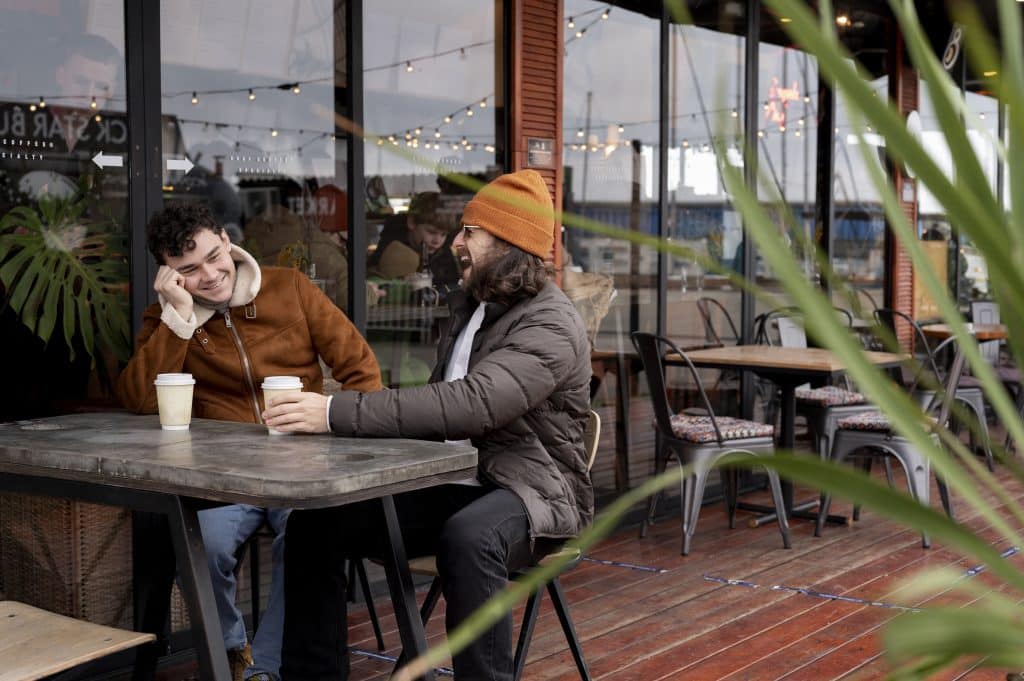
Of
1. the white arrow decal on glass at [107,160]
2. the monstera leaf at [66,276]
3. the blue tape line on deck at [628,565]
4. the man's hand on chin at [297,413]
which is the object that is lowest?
the blue tape line on deck at [628,565]

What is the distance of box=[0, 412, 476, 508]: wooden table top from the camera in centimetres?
202

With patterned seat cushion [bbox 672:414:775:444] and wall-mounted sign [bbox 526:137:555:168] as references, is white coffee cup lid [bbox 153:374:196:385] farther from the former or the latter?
patterned seat cushion [bbox 672:414:775:444]

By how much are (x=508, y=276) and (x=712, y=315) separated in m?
3.73

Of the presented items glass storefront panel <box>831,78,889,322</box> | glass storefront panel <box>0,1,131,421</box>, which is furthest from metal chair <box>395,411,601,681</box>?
glass storefront panel <box>831,78,889,322</box>

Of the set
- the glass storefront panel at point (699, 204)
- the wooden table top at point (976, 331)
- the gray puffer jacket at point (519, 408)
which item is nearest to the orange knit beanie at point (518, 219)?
the gray puffer jacket at point (519, 408)

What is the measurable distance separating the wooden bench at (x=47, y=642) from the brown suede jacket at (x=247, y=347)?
0.88m

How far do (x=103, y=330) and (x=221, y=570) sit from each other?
1.00 meters

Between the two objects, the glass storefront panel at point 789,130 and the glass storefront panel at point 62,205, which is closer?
the glass storefront panel at point 62,205

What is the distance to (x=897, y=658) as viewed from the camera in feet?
1.69

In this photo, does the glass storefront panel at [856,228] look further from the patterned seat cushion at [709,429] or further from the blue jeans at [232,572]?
the blue jeans at [232,572]

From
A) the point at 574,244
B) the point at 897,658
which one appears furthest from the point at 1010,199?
the point at 574,244

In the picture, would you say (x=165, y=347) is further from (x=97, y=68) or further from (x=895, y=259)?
(x=895, y=259)

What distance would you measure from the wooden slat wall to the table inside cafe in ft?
8.75

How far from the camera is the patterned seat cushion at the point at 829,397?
18.8 ft
